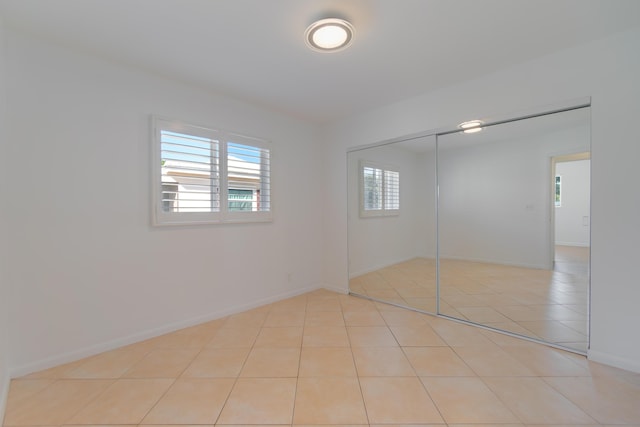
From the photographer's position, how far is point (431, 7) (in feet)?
5.51

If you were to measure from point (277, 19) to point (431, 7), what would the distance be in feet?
3.31

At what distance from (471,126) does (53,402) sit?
13.1 ft

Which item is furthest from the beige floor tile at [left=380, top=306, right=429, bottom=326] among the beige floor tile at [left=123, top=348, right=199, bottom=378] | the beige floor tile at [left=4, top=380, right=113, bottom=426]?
the beige floor tile at [left=4, top=380, right=113, bottom=426]

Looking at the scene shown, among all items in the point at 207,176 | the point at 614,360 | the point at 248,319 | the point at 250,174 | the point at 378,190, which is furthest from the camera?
the point at 378,190

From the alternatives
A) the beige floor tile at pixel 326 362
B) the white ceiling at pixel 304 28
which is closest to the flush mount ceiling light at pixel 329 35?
the white ceiling at pixel 304 28

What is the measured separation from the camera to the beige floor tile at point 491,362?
189cm

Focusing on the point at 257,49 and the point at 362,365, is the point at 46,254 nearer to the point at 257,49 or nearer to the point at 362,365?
the point at 257,49

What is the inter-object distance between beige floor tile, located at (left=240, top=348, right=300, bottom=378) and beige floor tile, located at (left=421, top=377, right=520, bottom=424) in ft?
3.16

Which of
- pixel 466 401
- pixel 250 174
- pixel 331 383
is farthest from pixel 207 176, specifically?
pixel 466 401

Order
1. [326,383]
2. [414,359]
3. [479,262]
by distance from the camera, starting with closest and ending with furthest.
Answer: [326,383] < [414,359] < [479,262]

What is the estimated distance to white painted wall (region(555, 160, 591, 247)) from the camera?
214 cm

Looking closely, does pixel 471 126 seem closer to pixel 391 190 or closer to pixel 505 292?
pixel 391 190

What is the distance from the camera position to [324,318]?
9.61 feet

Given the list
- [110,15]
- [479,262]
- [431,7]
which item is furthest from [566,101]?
[110,15]
